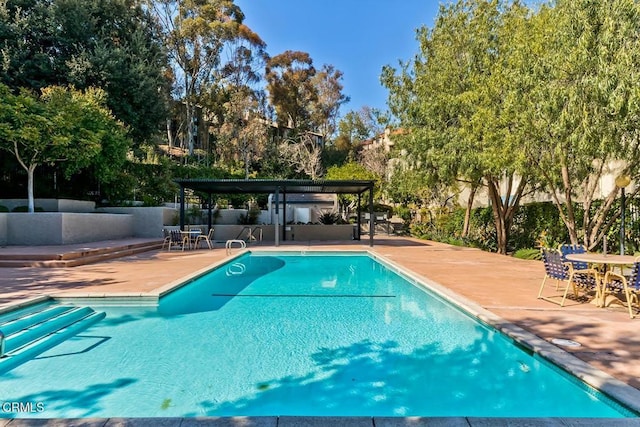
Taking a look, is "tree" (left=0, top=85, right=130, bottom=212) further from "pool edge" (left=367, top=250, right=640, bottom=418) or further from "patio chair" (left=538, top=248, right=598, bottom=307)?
"patio chair" (left=538, top=248, right=598, bottom=307)

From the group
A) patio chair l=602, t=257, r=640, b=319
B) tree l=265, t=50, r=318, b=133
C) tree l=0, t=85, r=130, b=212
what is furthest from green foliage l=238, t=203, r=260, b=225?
tree l=265, t=50, r=318, b=133

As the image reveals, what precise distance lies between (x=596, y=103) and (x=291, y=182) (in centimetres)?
1028

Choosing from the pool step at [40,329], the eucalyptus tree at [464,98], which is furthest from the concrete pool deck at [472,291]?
the eucalyptus tree at [464,98]

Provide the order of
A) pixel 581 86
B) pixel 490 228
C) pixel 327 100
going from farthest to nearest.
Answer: pixel 327 100 → pixel 490 228 → pixel 581 86

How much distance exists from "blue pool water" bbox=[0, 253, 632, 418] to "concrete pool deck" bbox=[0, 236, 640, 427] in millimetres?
549

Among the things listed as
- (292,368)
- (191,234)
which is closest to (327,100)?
(191,234)

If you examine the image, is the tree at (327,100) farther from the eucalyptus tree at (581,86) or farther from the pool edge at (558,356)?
the pool edge at (558,356)

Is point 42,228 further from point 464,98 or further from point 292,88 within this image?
point 292,88

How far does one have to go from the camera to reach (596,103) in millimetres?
6504

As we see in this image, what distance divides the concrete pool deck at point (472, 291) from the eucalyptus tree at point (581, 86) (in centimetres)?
282

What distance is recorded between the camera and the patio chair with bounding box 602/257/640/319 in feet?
16.6

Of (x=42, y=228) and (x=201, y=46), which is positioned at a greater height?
(x=201, y=46)

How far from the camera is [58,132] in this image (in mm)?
13258

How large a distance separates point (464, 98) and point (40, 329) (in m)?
10.6
